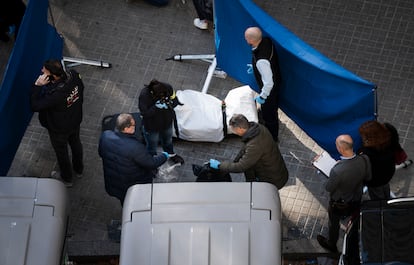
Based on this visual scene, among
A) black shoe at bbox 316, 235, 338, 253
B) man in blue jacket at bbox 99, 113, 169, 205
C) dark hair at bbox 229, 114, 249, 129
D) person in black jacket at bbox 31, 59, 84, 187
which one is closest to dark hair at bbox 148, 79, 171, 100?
man in blue jacket at bbox 99, 113, 169, 205

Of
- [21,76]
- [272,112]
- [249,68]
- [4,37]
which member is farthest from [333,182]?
[4,37]

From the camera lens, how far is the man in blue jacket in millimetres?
7586

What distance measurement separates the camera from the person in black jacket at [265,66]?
8164 millimetres

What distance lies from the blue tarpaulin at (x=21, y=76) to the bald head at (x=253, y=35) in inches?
91.8

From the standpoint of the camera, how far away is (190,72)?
10055 millimetres

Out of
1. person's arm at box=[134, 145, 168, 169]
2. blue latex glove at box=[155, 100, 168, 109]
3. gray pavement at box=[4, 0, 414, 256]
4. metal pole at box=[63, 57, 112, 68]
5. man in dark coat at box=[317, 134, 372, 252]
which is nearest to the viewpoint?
man in dark coat at box=[317, 134, 372, 252]

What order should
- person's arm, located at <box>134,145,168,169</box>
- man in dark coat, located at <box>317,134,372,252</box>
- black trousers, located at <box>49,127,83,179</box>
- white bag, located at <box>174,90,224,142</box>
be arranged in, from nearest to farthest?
man in dark coat, located at <box>317,134,372,252</box> → person's arm, located at <box>134,145,168,169</box> → black trousers, located at <box>49,127,83,179</box> → white bag, located at <box>174,90,224,142</box>

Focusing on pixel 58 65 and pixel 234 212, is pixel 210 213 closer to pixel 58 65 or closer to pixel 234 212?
pixel 234 212

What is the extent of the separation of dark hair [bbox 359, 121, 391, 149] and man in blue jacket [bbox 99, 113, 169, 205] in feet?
6.78

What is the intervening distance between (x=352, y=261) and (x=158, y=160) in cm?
222

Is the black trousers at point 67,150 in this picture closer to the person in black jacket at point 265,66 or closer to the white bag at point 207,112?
the white bag at point 207,112

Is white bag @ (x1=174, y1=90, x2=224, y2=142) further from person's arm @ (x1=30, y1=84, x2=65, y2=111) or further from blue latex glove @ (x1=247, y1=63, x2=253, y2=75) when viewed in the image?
person's arm @ (x1=30, y1=84, x2=65, y2=111)

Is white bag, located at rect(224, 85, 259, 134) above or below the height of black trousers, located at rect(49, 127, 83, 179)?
above

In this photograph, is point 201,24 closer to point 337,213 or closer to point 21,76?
point 21,76
